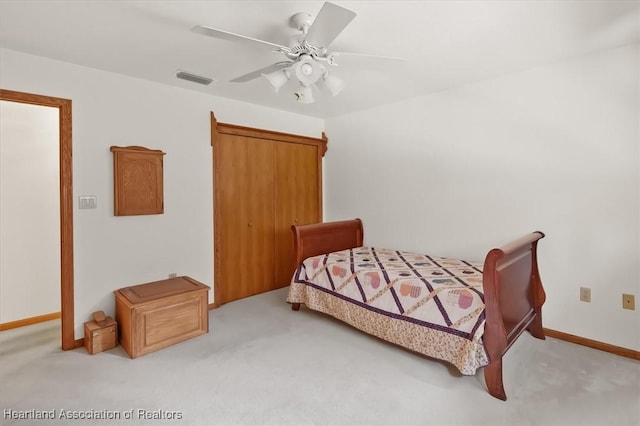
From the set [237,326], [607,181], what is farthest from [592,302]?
[237,326]

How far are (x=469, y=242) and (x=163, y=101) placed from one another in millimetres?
3301

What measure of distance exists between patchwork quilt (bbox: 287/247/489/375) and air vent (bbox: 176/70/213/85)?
1.99 metres

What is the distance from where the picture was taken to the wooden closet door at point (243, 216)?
11.8ft

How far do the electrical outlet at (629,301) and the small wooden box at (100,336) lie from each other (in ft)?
13.0

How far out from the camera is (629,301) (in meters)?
2.41

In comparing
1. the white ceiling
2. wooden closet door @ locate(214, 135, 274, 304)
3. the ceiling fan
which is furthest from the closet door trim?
the ceiling fan

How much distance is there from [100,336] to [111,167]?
4.58ft

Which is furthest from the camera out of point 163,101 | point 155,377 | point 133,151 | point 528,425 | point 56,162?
point 56,162

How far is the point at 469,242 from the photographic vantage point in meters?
3.23

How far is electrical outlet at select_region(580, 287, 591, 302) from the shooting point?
257cm

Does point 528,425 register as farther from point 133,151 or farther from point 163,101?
point 163,101

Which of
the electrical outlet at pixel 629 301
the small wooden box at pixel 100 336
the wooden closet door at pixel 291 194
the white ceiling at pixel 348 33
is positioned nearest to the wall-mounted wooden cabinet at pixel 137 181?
the white ceiling at pixel 348 33

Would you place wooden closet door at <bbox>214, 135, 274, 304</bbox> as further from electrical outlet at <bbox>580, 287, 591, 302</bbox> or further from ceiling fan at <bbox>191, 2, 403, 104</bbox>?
electrical outlet at <bbox>580, 287, 591, 302</bbox>

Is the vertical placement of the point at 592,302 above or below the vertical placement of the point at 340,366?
above
